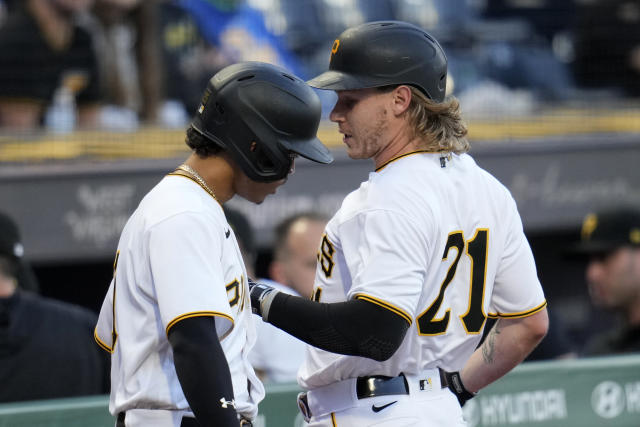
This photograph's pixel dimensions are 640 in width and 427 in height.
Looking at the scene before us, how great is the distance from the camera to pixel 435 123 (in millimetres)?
2861

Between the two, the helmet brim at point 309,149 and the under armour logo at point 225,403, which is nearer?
the under armour logo at point 225,403

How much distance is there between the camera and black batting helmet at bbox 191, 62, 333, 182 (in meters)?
2.56

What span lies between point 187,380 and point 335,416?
0.65 m

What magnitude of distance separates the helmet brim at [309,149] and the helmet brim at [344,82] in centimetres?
19

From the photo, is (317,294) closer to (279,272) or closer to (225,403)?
(225,403)

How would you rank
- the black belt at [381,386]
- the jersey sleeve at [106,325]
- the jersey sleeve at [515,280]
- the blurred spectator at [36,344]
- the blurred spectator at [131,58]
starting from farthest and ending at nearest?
1. the blurred spectator at [131,58]
2. the blurred spectator at [36,344]
3. the jersey sleeve at [515,280]
4. the black belt at [381,386]
5. the jersey sleeve at [106,325]

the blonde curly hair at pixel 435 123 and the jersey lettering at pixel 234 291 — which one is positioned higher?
the blonde curly hair at pixel 435 123

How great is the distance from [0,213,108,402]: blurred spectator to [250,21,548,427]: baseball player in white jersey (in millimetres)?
1665

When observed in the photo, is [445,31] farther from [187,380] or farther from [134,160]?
[187,380]

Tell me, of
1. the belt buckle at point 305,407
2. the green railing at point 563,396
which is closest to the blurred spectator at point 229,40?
the green railing at point 563,396

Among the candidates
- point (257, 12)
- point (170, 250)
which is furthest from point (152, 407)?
point (257, 12)

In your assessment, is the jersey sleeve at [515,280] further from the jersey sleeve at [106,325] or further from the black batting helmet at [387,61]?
the jersey sleeve at [106,325]

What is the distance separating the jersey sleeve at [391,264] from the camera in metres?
2.58

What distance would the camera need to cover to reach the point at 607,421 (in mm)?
4402
